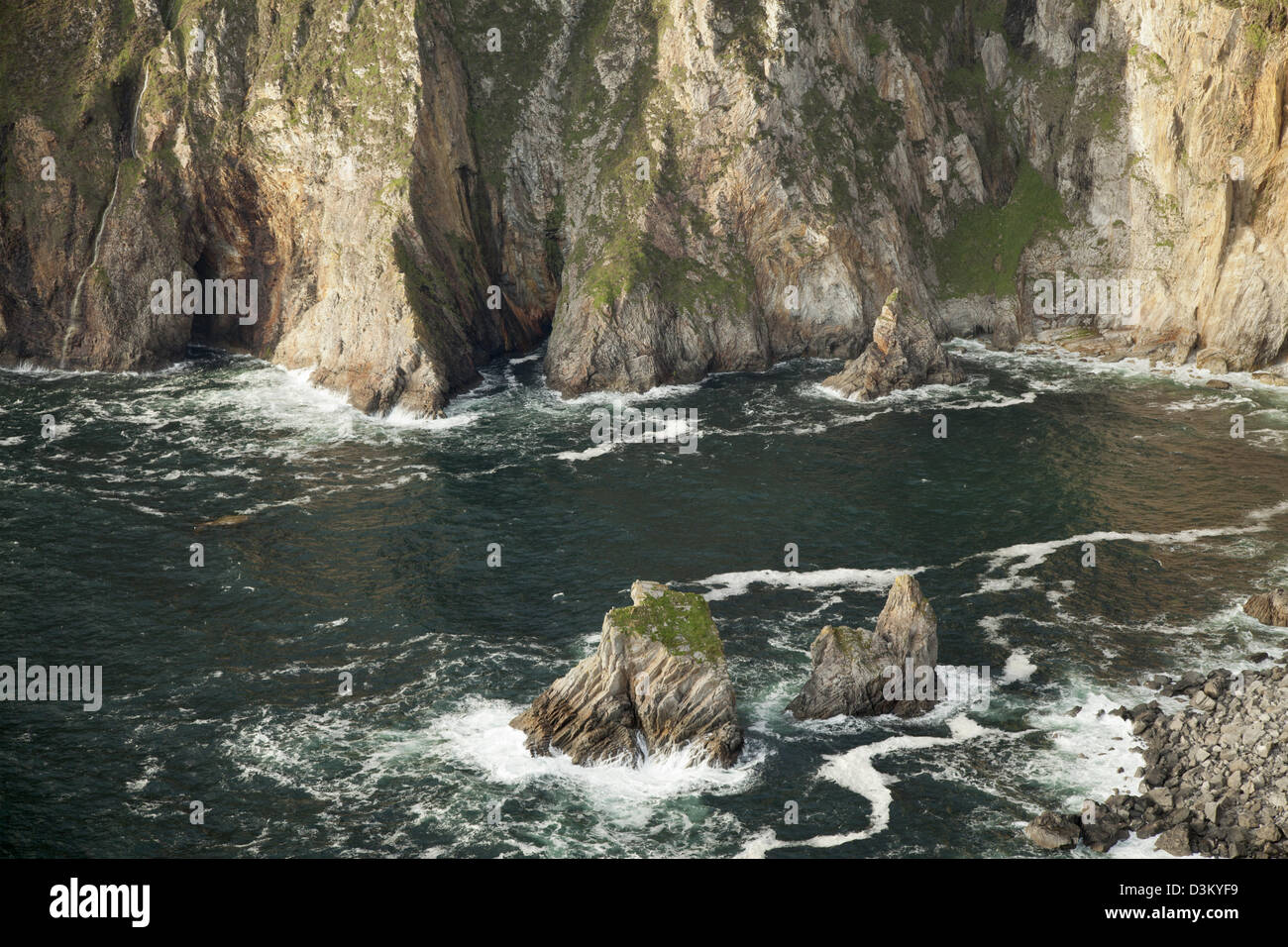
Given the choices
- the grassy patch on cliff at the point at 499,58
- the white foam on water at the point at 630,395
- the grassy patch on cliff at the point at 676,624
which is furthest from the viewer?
the grassy patch on cliff at the point at 499,58

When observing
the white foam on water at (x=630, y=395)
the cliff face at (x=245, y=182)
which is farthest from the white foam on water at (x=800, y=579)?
the cliff face at (x=245, y=182)

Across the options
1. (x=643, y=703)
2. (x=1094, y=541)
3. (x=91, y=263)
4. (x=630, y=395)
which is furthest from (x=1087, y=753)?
(x=91, y=263)

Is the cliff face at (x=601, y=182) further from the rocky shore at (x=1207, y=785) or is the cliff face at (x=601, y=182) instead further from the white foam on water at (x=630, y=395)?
the rocky shore at (x=1207, y=785)

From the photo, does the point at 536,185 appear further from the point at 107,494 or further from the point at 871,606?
the point at 871,606

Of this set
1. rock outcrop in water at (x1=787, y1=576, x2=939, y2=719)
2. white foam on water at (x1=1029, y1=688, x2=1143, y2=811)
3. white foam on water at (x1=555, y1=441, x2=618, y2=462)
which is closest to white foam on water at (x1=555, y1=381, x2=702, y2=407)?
white foam on water at (x1=555, y1=441, x2=618, y2=462)

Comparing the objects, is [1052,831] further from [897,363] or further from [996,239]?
[996,239]

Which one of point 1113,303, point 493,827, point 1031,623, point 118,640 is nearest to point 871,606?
point 1031,623

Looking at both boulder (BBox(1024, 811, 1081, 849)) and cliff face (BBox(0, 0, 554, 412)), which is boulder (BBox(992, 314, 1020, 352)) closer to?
cliff face (BBox(0, 0, 554, 412))
